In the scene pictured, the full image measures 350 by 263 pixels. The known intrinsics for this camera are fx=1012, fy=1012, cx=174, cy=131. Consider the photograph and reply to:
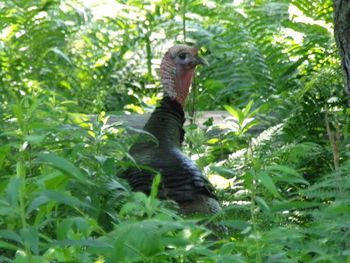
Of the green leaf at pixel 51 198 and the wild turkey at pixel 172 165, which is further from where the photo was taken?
the wild turkey at pixel 172 165

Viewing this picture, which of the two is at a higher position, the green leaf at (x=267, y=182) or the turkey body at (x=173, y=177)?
the green leaf at (x=267, y=182)

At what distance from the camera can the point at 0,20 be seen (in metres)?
8.46

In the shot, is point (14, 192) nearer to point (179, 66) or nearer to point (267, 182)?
point (267, 182)

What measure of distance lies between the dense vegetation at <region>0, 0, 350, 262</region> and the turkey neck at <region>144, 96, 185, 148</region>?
0.12m

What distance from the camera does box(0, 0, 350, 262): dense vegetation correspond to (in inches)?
110

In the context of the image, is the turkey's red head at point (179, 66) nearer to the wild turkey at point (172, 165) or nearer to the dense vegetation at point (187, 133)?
the wild turkey at point (172, 165)

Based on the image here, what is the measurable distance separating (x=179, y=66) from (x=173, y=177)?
1.88 meters

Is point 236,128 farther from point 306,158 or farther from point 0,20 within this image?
point 0,20

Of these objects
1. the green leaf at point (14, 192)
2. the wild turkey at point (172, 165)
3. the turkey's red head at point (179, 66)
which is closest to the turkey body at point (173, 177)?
the wild turkey at point (172, 165)

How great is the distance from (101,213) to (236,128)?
6.85ft

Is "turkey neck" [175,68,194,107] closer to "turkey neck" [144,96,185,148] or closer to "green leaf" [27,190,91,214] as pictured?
"turkey neck" [144,96,185,148]

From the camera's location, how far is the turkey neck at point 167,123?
5.97 metres

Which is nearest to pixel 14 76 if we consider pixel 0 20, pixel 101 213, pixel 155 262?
pixel 0 20

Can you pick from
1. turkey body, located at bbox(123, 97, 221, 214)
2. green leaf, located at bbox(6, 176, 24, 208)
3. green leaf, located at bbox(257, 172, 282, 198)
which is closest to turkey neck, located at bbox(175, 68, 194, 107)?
turkey body, located at bbox(123, 97, 221, 214)
